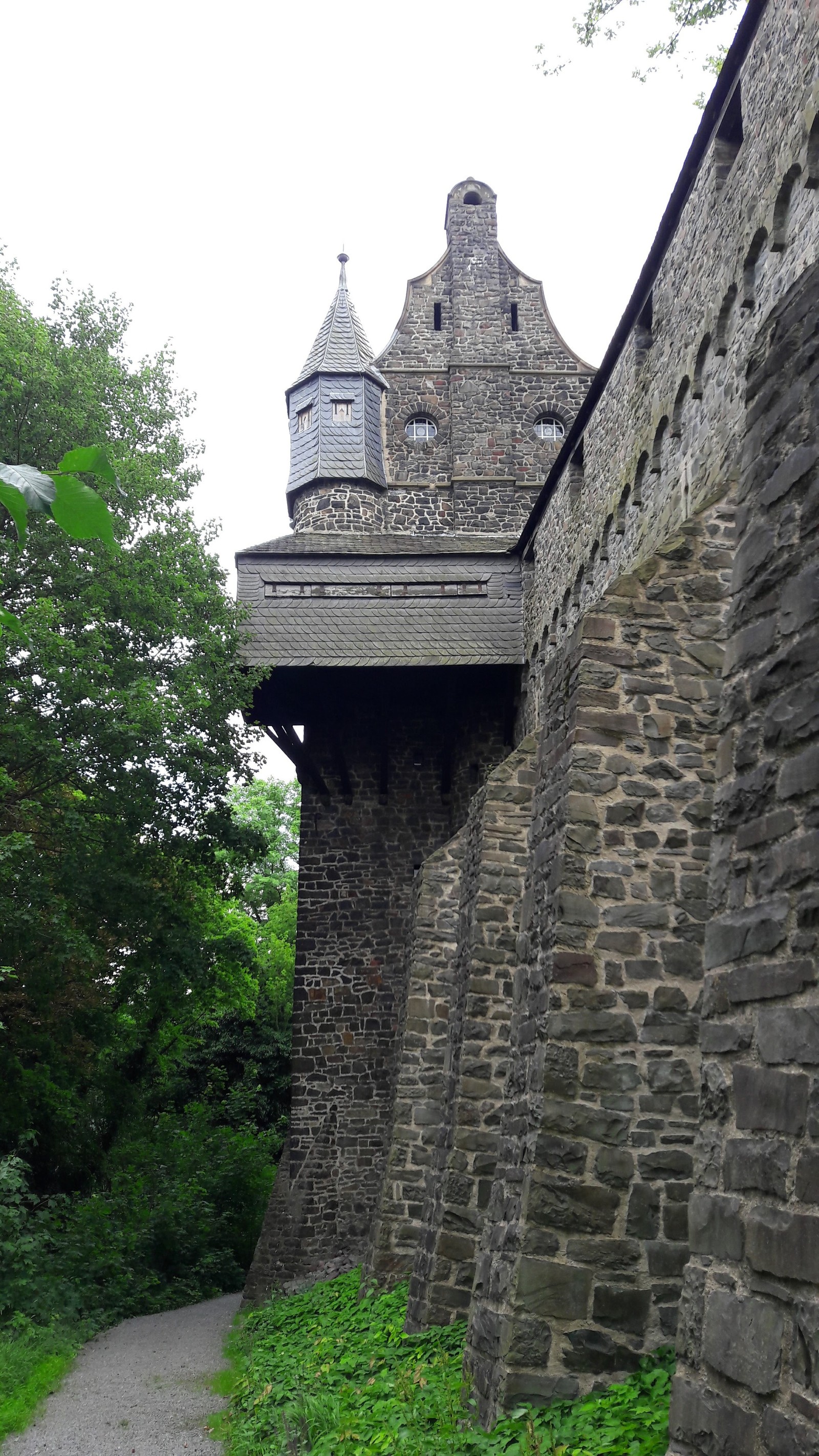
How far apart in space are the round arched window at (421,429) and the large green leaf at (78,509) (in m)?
19.3

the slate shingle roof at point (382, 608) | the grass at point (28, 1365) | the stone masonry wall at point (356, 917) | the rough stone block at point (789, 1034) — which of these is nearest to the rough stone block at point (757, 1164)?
the rough stone block at point (789, 1034)

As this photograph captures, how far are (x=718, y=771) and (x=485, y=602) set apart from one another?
494 inches

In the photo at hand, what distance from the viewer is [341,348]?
20344mm

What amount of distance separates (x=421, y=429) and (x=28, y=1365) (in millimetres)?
15072

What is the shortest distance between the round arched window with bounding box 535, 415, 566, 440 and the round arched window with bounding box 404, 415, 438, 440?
1.73 meters

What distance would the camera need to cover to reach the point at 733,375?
7.65 m

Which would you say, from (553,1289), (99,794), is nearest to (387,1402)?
(553,1289)

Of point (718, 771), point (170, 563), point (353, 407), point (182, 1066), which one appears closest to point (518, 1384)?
point (718, 771)

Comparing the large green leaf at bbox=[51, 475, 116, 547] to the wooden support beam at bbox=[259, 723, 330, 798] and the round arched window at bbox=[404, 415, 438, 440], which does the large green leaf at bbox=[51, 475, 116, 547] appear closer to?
the wooden support beam at bbox=[259, 723, 330, 798]

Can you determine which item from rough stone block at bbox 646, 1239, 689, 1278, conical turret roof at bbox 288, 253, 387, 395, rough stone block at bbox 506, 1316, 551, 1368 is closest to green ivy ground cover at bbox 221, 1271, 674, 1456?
rough stone block at bbox 506, 1316, 551, 1368

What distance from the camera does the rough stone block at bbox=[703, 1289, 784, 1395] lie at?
287cm

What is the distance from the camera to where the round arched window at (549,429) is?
20312 millimetres

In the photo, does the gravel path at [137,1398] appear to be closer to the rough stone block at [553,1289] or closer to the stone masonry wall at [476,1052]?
the stone masonry wall at [476,1052]

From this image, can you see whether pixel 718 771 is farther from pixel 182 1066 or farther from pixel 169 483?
pixel 182 1066
